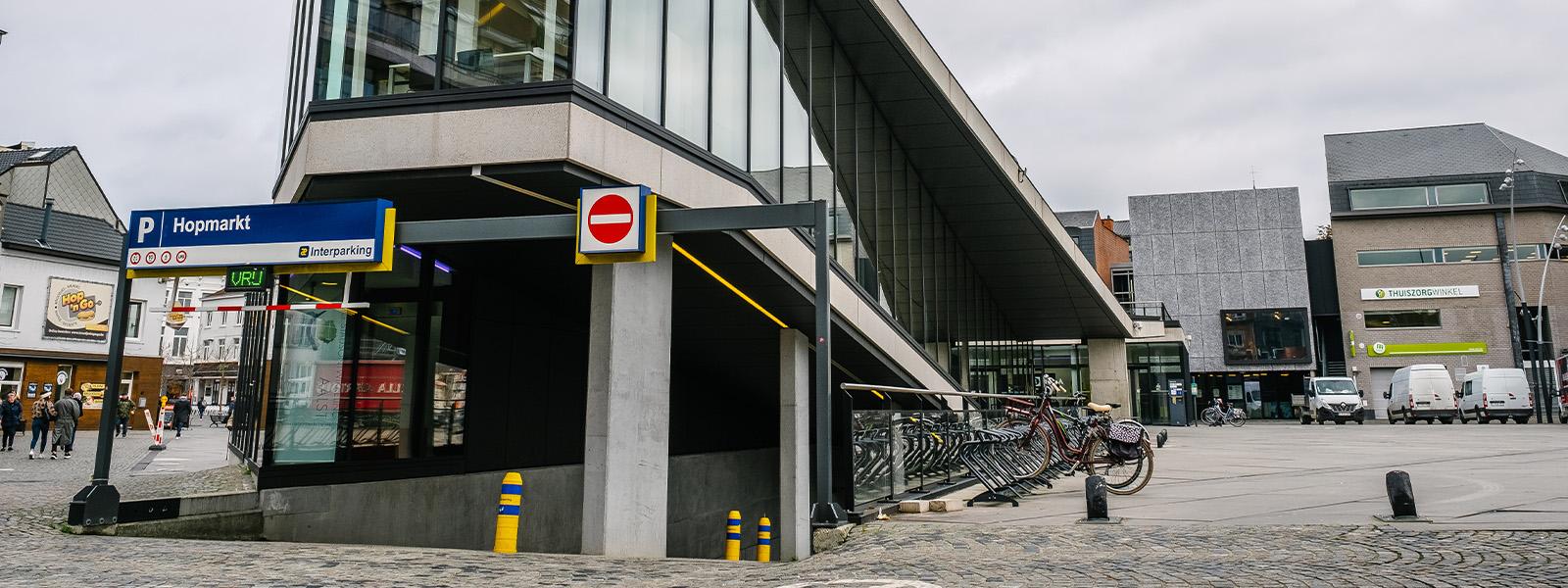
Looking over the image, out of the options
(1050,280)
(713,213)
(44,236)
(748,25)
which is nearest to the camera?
(713,213)

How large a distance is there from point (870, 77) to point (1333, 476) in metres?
10.1

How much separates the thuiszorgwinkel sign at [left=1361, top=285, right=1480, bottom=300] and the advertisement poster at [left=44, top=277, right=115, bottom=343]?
5554cm

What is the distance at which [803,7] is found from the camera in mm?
15656

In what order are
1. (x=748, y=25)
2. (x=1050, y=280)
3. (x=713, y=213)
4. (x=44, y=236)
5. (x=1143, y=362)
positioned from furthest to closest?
1. (x=1143, y=362)
2. (x=44, y=236)
3. (x=1050, y=280)
4. (x=748, y=25)
5. (x=713, y=213)

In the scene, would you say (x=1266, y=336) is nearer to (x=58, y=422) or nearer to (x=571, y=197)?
(x=571, y=197)

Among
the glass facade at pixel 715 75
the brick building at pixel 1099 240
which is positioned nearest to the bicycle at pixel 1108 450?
the glass facade at pixel 715 75

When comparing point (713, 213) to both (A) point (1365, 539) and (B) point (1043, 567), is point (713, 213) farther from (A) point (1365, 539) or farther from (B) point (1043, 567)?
(A) point (1365, 539)

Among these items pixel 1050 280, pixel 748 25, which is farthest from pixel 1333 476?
pixel 1050 280

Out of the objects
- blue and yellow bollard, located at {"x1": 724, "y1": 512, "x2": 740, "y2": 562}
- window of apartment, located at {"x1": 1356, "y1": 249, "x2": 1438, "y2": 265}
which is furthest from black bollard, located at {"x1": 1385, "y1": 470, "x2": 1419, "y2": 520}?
window of apartment, located at {"x1": 1356, "y1": 249, "x2": 1438, "y2": 265}

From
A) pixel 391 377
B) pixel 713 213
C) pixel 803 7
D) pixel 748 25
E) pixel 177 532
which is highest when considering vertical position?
pixel 803 7

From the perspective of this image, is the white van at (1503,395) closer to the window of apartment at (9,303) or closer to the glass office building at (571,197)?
the glass office building at (571,197)

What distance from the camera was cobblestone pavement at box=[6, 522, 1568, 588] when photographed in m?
5.58

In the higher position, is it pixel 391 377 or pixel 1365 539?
pixel 391 377

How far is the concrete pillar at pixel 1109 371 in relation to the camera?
117 ft
